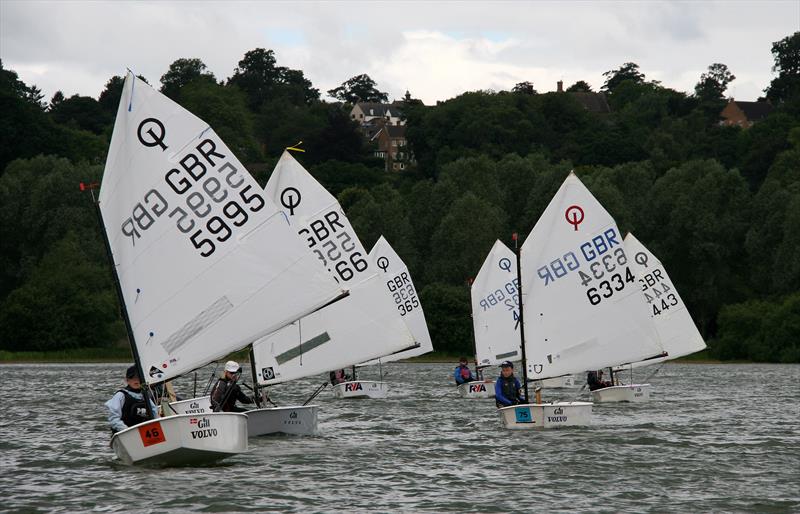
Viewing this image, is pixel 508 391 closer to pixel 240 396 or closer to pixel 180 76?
pixel 240 396

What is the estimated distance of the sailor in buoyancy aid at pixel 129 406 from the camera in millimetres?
23328

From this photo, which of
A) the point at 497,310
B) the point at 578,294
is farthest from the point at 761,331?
the point at 578,294

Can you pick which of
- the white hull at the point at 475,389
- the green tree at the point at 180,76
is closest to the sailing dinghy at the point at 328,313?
the white hull at the point at 475,389

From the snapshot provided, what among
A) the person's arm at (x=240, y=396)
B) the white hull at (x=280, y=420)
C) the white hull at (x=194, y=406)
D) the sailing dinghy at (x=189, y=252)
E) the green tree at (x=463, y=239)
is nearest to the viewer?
the sailing dinghy at (x=189, y=252)

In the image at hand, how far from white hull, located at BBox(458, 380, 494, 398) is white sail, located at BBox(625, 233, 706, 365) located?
9.99 metres

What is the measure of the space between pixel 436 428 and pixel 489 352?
17520 mm

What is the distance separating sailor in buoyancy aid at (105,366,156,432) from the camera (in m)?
23.3

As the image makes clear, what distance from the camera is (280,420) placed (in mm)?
28422

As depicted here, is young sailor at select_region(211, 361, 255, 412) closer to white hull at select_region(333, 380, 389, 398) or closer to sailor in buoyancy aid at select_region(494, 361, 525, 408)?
sailor in buoyancy aid at select_region(494, 361, 525, 408)

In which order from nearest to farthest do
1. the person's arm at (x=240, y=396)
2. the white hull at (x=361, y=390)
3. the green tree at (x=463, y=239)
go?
the person's arm at (x=240, y=396)
the white hull at (x=361, y=390)
the green tree at (x=463, y=239)

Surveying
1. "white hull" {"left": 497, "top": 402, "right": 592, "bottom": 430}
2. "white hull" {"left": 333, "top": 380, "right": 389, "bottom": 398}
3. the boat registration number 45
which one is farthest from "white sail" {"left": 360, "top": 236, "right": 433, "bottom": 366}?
the boat registration number 45

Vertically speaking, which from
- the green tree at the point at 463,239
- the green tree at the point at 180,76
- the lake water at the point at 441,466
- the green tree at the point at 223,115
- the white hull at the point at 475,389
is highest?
the green tree at the point at 180,76

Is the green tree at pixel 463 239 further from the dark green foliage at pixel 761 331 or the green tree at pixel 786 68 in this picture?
the green tree at pixel 786 68

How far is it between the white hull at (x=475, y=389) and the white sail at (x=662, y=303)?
999 cm
